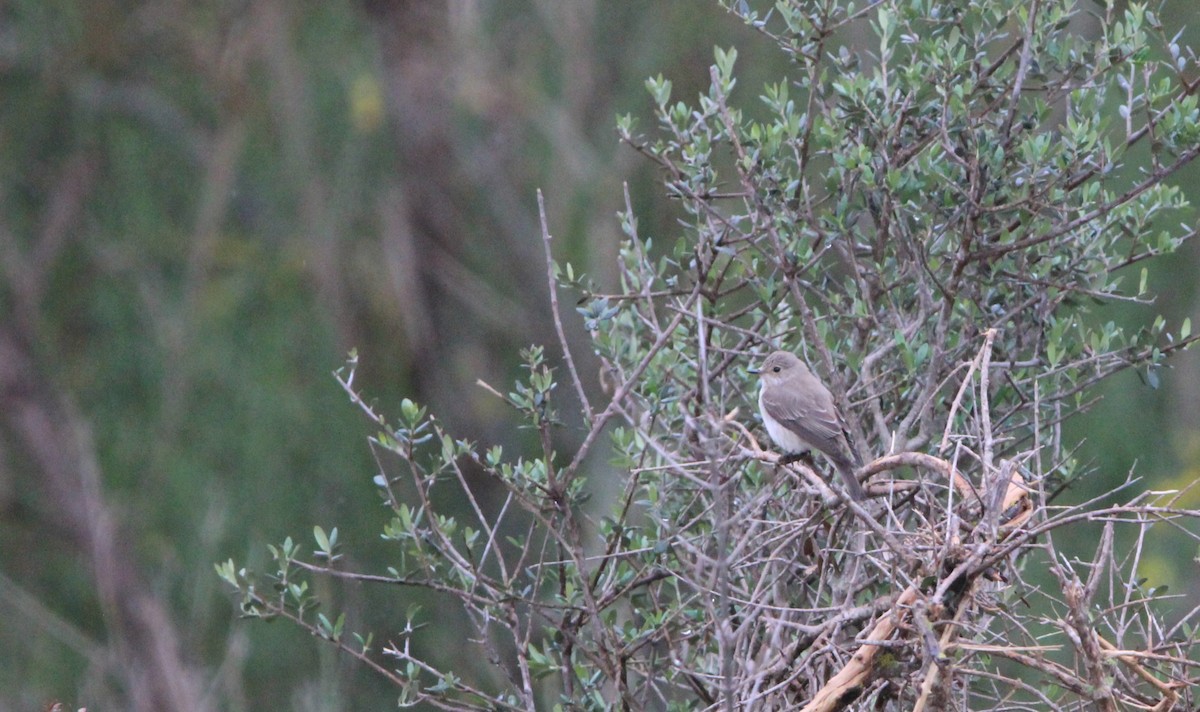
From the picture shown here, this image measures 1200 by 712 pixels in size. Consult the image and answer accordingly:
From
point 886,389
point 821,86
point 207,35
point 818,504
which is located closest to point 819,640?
point 818,504

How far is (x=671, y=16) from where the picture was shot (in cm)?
1103

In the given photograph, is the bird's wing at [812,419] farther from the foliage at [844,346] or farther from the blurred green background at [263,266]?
the blurred green background at [263,266]

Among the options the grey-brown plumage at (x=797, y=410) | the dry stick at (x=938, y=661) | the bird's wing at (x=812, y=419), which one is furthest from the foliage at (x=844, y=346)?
the dry stick at (x=938, y=661)

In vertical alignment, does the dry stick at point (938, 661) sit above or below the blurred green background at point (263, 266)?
above

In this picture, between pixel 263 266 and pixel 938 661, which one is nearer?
pixel 938 661

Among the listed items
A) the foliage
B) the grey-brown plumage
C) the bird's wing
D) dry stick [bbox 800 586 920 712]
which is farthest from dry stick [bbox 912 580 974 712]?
the bird's wing

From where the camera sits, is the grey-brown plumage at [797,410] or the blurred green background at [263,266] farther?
the blurred green background at [263,266]

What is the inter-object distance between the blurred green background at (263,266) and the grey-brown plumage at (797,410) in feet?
19.6

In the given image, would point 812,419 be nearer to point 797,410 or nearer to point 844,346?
point 797,410

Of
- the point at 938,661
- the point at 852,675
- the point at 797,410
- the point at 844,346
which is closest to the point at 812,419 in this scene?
the point at 797,410

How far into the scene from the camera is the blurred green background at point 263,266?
11.0m

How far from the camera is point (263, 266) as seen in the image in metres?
11.8

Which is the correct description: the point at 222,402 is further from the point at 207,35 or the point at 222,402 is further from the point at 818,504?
the point at 818,504

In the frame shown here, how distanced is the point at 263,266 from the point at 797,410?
794 centimetres
